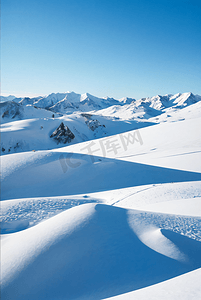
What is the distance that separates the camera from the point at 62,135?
1961cm

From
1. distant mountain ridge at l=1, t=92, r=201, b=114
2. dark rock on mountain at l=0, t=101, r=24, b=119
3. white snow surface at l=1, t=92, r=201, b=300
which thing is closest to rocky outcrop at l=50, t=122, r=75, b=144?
dark rock on mountain at l=0, t=101, r=24, b=119

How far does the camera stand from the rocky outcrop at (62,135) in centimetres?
1934

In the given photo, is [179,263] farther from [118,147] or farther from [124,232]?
[118,147]

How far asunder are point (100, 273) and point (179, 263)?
974 mm

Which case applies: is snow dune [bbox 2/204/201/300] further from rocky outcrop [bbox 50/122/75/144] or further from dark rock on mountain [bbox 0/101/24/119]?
dark rock on mountain [bbox 0/101/24/119]

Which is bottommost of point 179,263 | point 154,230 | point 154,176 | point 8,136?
point 154,176

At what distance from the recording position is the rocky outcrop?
1934 centimetres

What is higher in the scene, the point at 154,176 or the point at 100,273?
the point at 100,273

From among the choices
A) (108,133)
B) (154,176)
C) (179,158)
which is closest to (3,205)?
(154,176)

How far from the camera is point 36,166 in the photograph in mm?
7109

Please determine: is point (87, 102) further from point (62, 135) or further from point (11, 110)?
point (62, 135)

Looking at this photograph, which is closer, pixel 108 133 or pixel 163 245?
pixel 163 245

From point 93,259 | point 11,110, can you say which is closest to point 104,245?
point 93,259

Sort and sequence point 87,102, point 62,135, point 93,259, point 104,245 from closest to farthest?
1. point 93,259
2. point 104,245
3. point 62,135
4. point 87,102
